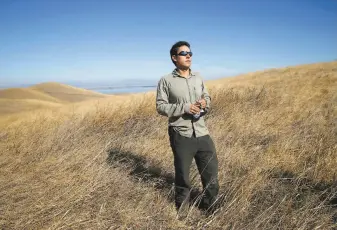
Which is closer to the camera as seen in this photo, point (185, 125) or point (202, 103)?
point (202, 103)

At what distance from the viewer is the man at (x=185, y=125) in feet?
9.53

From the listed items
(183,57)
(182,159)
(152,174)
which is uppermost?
(183,57)

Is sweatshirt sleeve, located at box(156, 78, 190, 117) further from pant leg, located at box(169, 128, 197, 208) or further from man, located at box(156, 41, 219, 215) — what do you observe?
pant leg, located at box(169, 128, 197, 208)

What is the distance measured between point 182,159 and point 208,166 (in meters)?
0.30

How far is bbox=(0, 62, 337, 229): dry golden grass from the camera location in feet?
8.62

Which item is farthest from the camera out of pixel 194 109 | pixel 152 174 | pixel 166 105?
pixel 152 174

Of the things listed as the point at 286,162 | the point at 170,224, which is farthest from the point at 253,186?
the point at 286,162

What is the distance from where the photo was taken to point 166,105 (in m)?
2.90

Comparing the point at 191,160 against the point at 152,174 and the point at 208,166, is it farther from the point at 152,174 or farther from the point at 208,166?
the point at 152,174

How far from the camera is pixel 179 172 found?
2998mm

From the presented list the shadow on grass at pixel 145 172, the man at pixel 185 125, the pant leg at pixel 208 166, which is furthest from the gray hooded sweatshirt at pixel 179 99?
the shadow on grass at pixel 145 172

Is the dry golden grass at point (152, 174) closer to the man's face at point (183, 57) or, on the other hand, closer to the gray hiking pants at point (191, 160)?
the gray hiking pants at point (191, 160)

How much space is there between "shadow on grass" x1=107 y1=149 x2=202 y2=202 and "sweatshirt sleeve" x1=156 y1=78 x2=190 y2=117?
109 cm

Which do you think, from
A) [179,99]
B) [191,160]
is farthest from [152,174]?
[179,99]
